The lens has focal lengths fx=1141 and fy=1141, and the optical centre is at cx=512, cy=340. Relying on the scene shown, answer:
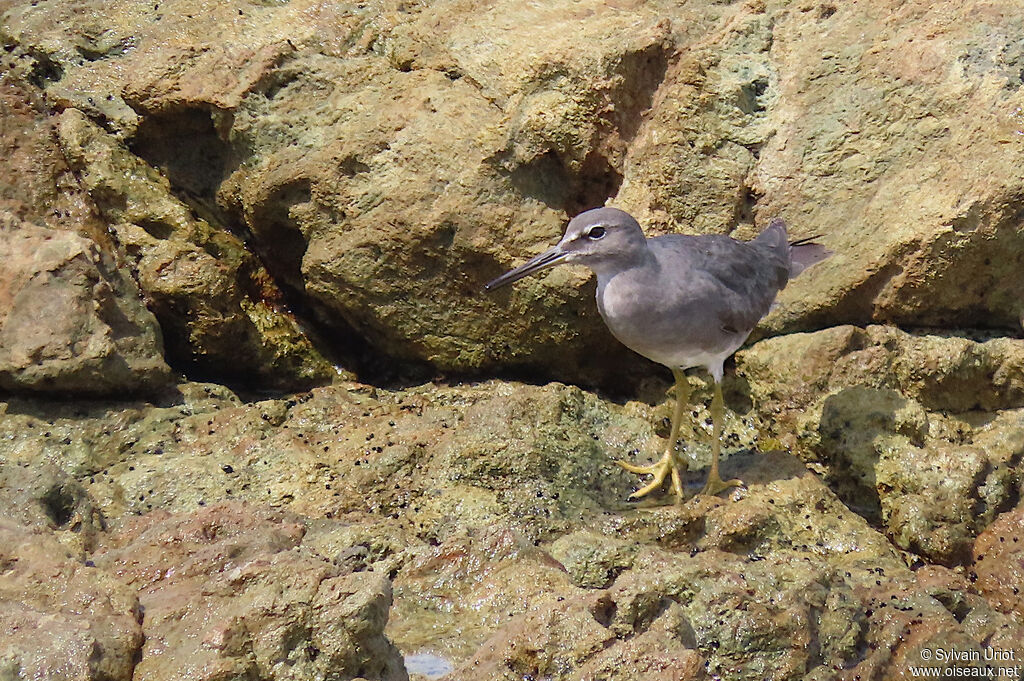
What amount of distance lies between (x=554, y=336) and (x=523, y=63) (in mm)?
1661

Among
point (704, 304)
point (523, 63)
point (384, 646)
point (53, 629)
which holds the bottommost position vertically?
point (384, 646)

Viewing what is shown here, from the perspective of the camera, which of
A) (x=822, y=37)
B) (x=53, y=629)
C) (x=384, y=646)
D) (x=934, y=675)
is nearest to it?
(x=53, y=629)

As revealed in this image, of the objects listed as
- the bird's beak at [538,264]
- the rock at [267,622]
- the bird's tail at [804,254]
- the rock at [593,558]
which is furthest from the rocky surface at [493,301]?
the bird's beak at [538,264]

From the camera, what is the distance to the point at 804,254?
6.56 metres

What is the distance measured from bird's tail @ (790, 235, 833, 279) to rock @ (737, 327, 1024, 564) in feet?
1.33

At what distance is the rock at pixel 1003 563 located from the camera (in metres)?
5.15

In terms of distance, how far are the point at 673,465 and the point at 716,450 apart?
25 cm

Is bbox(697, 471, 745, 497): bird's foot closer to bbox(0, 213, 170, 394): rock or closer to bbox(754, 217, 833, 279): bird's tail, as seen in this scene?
bbox(754, 217, 833, 279): bird's tail

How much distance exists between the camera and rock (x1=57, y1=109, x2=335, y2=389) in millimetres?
6980

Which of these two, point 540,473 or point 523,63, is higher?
point 523,63

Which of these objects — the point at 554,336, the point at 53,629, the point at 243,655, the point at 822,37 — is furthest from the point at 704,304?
the point at 53,629

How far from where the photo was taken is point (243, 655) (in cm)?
381

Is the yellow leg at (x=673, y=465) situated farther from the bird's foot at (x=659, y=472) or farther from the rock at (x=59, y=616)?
the rock at (x=59, y=616)

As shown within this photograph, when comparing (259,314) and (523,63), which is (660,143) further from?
(259,314)
